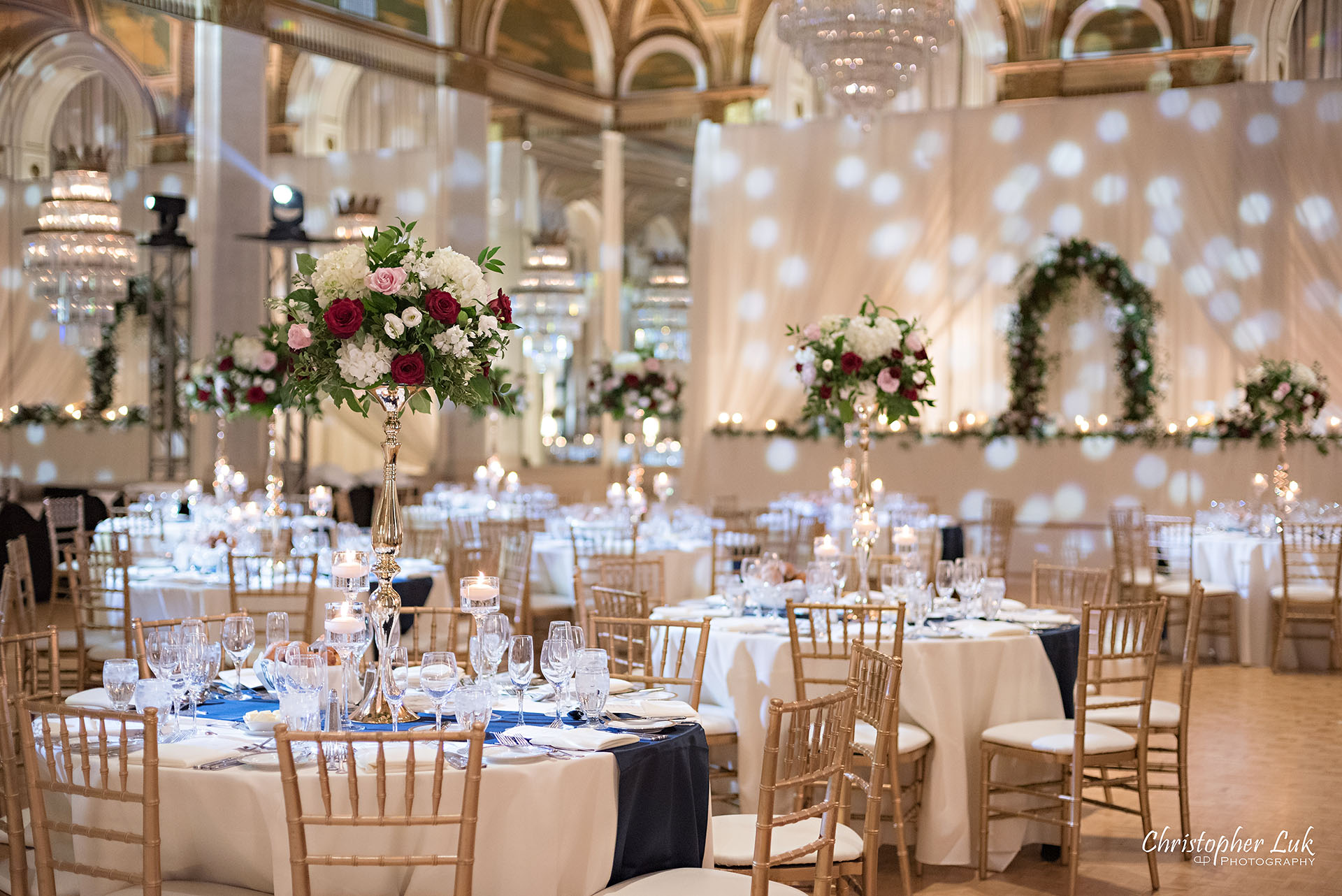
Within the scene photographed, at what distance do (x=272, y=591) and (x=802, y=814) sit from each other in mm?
3590

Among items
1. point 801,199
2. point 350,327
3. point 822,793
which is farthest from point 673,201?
point 350,327

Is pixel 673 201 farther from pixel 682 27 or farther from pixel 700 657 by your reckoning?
pixel 700 657

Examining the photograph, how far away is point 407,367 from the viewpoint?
3447 mm

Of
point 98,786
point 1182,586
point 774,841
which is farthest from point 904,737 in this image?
point 1182,586

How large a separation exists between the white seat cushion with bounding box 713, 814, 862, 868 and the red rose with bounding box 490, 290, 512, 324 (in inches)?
58.4

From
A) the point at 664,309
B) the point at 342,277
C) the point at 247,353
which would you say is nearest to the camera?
the point at 342,277

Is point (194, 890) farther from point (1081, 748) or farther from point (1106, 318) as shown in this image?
point (1106, 318)

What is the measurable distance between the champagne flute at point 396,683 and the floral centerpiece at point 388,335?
0.5 inches

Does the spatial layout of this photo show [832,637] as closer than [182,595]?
Yes

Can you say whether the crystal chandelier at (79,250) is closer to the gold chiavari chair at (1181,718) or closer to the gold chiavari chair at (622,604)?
the gold chiavari chair at (622,604)

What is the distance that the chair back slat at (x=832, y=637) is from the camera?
471cm

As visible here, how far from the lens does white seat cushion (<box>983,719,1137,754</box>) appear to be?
4750 millimetres

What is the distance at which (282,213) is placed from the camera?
11164 millimetres

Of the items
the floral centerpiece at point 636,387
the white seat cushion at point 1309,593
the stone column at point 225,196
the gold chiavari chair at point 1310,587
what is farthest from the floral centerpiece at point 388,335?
the stone column at point 225,196
